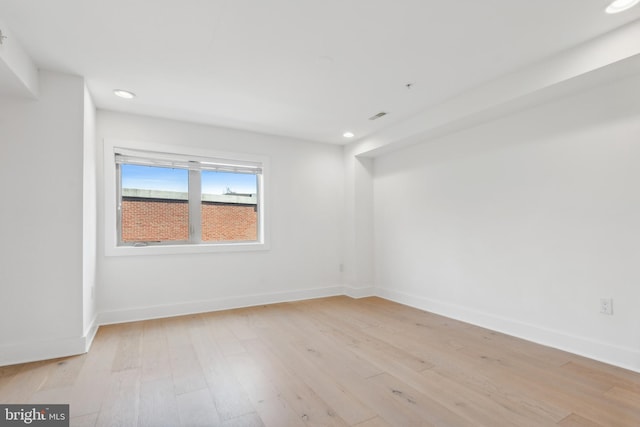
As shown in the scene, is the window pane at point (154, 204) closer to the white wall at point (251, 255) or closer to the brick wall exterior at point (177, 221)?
the brick wall exterior at point (177, 221)

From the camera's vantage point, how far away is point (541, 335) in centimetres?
274

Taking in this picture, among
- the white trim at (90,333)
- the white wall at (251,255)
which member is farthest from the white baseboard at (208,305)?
the white trim at (90,333)

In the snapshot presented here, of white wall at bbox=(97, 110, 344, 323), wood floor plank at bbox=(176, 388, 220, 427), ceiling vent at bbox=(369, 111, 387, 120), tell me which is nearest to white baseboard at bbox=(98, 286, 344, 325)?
white wall at bbox=(97, 110, 344, 323)

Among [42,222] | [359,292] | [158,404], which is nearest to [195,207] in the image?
[42,222]

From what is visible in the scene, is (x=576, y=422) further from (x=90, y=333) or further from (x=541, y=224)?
(x=90, y=333)

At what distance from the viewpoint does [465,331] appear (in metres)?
3.07

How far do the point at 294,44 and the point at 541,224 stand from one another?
2639mm

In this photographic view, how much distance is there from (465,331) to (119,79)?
404 cm

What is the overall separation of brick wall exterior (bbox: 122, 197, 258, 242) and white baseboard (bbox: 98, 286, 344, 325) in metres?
0.80

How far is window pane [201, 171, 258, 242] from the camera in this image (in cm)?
402

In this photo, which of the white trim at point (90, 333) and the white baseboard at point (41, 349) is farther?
the white trim at point (90, 333)

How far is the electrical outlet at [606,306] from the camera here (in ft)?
7.73

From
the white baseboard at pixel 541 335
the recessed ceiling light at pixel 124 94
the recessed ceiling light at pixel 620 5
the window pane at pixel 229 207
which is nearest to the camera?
the recessed ceiling light at pixel 620 5

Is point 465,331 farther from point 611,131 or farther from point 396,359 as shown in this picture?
point 611,131
